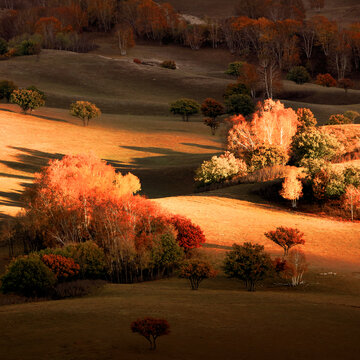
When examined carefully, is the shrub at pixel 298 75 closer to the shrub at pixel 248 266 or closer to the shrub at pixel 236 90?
the shrub at pixel 236 90

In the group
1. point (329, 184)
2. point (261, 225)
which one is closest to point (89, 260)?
point (261, 225)

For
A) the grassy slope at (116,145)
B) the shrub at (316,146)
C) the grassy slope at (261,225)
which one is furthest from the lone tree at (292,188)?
the grassy slope at (116,145)

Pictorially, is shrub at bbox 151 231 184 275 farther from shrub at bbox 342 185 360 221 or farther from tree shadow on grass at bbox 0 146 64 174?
tree shadow on grass at bbox 0 146 64 174

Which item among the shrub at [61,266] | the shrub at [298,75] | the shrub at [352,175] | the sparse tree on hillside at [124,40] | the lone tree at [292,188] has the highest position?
Result: the sparse tree on hillside at [124,40]

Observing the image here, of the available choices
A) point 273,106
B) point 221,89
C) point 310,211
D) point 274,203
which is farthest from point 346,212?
point 221,89

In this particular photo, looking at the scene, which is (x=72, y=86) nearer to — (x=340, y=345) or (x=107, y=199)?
(x=107, y=199)

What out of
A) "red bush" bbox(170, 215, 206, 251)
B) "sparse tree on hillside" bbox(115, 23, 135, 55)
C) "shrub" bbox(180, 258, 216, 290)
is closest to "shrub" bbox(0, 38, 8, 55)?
"sparse tree on hillside" bbox(115, 23, 135, 55)
